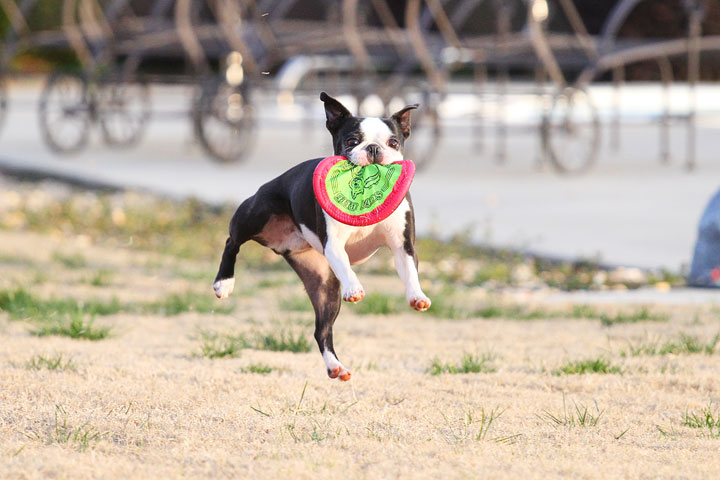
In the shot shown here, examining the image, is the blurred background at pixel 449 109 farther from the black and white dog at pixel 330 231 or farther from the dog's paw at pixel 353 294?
the dog's paw at pixel 353 294

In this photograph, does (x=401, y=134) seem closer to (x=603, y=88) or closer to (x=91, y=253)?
(x=91, y=253)

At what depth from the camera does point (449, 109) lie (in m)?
15.2

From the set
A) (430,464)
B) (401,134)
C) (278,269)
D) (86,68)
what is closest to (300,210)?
(401,134)

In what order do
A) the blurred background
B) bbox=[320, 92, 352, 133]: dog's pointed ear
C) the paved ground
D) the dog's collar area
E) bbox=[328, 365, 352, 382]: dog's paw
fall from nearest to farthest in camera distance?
the dog's collar area → bbox=[320, 92, 352, 133]: dog's pointed ear → bbox=[328, 365, 352, 382]: dog's paw → the paved ground → the blurred background

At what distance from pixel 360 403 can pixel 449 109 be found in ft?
38.7

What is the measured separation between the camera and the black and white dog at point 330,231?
108 inches

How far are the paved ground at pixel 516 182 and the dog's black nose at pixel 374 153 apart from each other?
147cm

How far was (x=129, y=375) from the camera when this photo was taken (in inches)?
157

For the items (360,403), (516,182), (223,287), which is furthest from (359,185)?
(516,182)

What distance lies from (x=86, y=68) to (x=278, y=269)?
6016mm

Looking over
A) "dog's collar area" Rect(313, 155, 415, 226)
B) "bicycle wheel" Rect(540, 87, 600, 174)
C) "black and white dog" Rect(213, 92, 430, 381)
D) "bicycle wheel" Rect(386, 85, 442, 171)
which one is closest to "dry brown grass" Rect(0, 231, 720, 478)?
"black and white dog" Rect(213, 92, 430, 381)

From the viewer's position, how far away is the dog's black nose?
108 inches

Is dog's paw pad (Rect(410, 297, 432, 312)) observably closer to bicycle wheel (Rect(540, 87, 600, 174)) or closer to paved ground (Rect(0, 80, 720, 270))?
paved ground (Rect(0, 80, 720, 270))

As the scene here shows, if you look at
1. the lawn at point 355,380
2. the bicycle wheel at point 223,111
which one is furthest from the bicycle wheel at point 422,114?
the lawn at point 355,380
